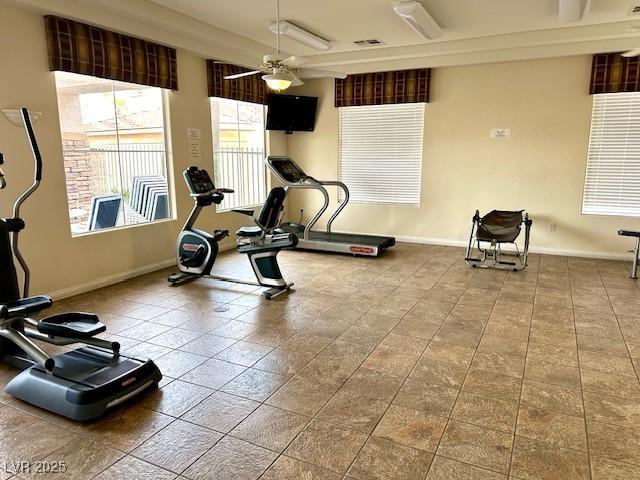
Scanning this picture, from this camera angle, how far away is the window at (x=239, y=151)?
684 cm

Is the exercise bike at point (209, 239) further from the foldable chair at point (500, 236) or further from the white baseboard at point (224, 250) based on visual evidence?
the foldable chair at point (500, 236)

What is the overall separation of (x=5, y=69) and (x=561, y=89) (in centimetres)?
664

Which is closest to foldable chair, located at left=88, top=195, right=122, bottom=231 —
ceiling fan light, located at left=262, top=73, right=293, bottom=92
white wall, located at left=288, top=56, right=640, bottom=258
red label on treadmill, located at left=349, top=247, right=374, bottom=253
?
ceiling fan light, located at left=262, top=73, right=293, bottom=92

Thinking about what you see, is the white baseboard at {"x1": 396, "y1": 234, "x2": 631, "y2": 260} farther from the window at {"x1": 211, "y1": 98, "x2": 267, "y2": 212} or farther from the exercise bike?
the exercise bike

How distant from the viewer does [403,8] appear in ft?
15.7

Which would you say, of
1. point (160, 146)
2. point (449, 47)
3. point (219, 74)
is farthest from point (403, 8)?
point (160, 146)

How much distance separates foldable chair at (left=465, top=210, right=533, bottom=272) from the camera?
229 inches

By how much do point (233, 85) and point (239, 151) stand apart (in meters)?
1.07

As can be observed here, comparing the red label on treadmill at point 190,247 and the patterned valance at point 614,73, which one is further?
the patterned valance at point 614,73

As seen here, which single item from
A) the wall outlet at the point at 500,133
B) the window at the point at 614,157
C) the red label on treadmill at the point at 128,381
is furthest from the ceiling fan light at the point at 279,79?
the window at the point at 614,157

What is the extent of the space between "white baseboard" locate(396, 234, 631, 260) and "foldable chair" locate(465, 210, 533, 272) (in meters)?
0.42

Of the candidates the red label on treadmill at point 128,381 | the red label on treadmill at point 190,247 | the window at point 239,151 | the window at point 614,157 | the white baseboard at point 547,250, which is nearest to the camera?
the red label on treadmill at point 128,381

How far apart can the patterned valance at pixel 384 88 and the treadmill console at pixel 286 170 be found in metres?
1.78

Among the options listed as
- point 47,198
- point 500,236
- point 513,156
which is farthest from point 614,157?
point 47,198
